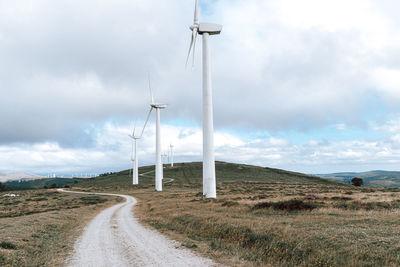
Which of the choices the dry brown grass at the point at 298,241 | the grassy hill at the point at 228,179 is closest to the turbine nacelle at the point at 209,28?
the dry brown grass at the point at 298,241

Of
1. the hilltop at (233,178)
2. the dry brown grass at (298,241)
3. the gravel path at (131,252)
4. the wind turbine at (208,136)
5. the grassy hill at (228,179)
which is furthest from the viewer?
the hilltop at (233,178)

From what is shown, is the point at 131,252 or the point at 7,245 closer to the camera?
the point at 131,252

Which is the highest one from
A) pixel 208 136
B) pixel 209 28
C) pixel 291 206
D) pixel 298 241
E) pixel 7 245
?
pixel 209 28

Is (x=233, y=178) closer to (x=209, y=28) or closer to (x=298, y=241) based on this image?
(x=209, y=28)

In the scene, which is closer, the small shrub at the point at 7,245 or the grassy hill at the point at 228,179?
the small shrub at the point at 7,245

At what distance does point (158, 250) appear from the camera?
1352 centimetres

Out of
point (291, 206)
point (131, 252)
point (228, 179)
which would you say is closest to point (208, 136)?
point (291, 206)

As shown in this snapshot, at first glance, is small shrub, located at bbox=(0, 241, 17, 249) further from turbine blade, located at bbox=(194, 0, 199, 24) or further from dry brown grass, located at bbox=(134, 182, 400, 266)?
turbine blade, located at bbox=(194, 0, 199, 24)

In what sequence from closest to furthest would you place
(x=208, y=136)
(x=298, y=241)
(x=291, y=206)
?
(x=298, y=241)
(x=291, y=206)
(x=208, y=136)

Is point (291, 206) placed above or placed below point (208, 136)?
below

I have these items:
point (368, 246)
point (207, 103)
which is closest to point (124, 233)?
point (368, 246)

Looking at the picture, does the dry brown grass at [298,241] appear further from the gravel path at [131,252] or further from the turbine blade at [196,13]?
the turbine blade at [196,13]

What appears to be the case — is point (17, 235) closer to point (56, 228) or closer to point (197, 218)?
point (56, 228)

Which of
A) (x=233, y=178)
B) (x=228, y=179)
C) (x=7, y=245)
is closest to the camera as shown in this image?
(x=7, y=245)
